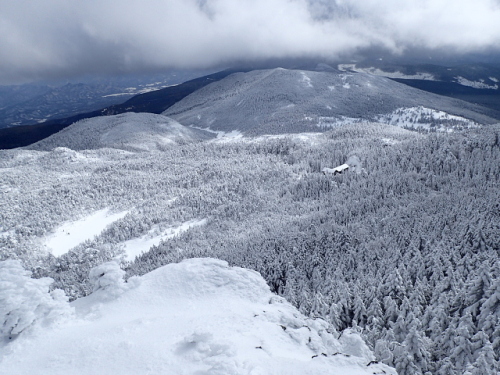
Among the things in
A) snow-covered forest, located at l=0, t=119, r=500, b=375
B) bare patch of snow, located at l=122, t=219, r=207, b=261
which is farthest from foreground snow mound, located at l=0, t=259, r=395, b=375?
bare patch of snow, located at l=122, t=219, r=207, b=261

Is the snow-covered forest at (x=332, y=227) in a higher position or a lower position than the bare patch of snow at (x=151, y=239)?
higher

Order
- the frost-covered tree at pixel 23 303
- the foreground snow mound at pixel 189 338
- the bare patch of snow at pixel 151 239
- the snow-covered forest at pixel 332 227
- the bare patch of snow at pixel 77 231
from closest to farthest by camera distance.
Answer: the foreground snow mound at pixel 189 338 → the frost-covered tree at pixel 23 303 → the snow-covered forest at pixel 332 227 → the bare patch of snow at pixel 151 239 → the bare patch of snow at pixel 77 231

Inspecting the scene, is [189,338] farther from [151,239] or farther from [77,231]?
[77,231]

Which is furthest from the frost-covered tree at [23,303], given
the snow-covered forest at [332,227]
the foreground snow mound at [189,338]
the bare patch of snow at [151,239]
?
the bare patch of snow at [151,239]

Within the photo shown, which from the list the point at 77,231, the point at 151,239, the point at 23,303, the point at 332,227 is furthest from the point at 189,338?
the point at 77,231

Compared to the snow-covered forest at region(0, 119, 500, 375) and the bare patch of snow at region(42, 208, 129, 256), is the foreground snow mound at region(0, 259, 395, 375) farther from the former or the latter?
the bare patch of snow at region(42, 208, 129, 256)

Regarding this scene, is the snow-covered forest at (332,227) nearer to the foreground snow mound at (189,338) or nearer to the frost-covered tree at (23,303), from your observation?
the foreground snow mound at (189,338)

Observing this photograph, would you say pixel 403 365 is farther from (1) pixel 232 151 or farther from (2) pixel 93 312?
(1) pixel 232 151

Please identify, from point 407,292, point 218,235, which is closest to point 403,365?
point 407,292

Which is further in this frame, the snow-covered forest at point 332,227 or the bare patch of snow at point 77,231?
the bare patch of snow at point 77,231
